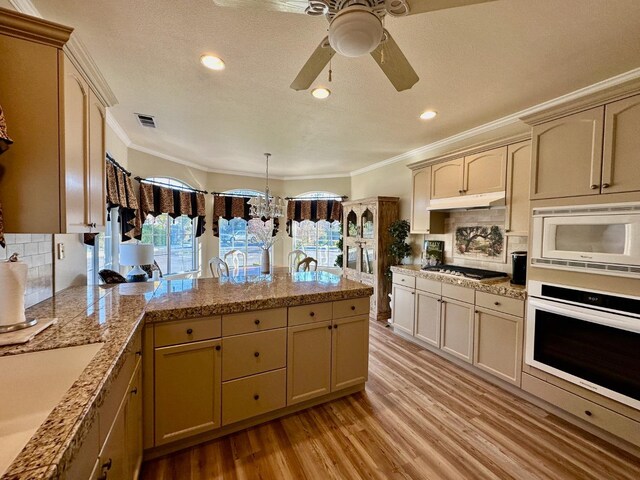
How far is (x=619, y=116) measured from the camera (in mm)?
1806

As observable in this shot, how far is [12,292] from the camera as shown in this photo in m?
1.24

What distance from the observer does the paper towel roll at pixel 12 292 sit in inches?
47.6

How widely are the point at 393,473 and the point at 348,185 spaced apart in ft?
15.8

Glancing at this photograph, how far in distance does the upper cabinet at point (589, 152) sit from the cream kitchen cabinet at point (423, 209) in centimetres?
131

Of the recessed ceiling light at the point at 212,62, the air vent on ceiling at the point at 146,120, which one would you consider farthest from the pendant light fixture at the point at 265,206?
the recessed ceiling light at the point at 212,62

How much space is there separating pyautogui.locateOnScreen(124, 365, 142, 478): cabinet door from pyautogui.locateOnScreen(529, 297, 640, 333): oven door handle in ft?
9.16

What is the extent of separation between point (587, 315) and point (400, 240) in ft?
7.64

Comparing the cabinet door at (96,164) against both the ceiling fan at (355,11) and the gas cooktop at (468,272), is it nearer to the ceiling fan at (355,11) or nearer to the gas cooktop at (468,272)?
the ceiling fan at (355,11)

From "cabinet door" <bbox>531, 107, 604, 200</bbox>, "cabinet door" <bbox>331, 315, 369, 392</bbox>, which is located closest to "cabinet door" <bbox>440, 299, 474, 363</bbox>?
"cabinet door" <bbox>331, 315, 369, 392</bbox>

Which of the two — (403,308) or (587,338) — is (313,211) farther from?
(587,338)

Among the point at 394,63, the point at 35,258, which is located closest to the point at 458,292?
the point at 394,63

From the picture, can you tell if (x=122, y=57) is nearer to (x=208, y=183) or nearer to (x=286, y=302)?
(x=286, y=302)

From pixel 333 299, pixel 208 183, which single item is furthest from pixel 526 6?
pixel 208 183

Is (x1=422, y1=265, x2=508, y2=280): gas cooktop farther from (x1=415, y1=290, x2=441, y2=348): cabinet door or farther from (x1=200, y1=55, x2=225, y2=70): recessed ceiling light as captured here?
(x1=200, y1=55, x2=225, y2=70): recessed ceiling light
